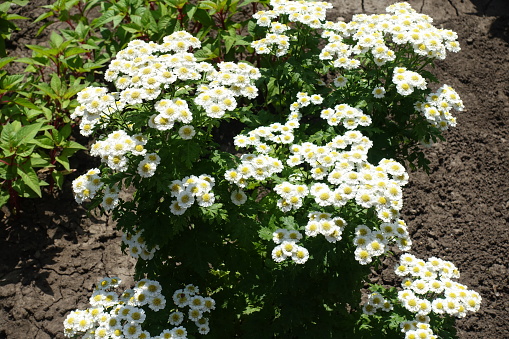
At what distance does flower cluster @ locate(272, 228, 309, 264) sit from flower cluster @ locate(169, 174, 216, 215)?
399 mm

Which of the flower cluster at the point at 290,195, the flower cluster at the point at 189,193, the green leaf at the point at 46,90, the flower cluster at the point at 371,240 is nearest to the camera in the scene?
the flower cluster at the point at 371,240

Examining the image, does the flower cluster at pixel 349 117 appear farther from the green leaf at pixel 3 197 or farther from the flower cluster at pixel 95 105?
the green leaf at pixel 3 197

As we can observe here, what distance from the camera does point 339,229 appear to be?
2.71 metres

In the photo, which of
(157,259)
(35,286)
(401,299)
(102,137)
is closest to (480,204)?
(401,299)

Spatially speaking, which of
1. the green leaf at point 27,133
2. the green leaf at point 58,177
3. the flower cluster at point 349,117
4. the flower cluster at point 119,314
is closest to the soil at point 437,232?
the green leaf at point 58,177

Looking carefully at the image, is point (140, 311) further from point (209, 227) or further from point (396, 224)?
point (396, 224)

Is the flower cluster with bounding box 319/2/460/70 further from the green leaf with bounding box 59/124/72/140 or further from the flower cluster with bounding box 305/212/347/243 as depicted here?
the green leaf with bounding box 59/124/72/140

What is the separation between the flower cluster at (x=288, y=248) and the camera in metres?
2.73

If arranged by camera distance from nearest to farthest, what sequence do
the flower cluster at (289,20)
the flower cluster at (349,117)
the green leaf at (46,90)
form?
the flower cluster at (349,117) < the flower cluster at (289,20) < the green leaf at (46,90)

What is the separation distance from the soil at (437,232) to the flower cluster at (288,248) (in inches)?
71.1

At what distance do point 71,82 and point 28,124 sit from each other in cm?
59

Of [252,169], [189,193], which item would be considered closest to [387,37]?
[252,169]

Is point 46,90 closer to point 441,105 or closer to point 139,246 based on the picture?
point 139,246

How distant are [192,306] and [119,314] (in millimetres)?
388
